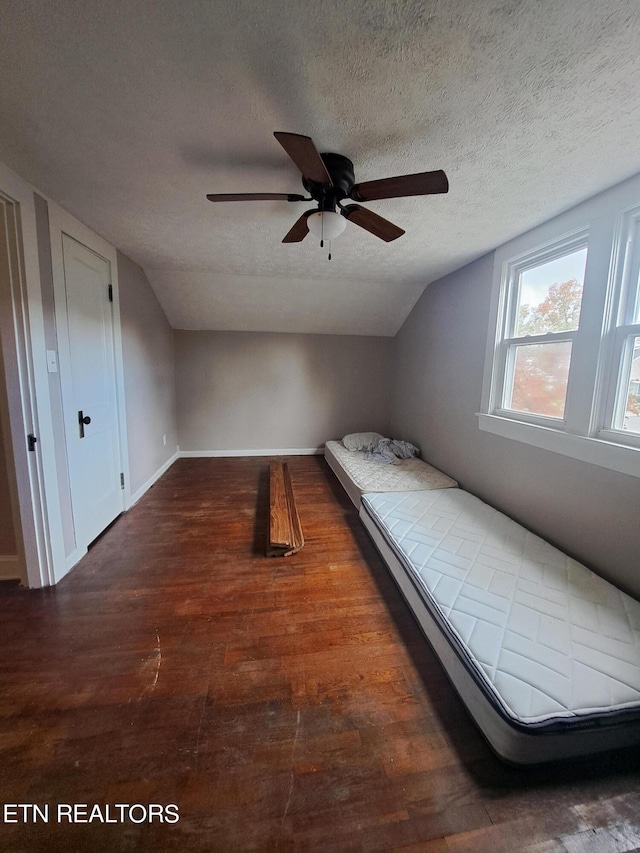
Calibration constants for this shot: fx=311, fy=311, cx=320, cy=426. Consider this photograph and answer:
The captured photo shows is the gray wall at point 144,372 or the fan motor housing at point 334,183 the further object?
the gray wall at point 144,372

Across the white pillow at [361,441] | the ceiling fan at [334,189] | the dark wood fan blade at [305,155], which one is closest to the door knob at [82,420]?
the ceiling fan at [334,189]

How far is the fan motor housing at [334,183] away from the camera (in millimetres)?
1491

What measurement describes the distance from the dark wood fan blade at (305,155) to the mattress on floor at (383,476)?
7.47ft

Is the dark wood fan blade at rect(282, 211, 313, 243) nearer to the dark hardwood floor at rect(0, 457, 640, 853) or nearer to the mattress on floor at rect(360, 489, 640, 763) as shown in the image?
the mattress on floor at rect(360, 489, 640, 763)

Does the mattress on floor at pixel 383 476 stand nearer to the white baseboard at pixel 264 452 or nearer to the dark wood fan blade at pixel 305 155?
A: the white baseboard at pixel 264 452

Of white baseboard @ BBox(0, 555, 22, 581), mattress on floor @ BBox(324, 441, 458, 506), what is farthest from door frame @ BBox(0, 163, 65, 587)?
mattress on floor @ BBox(324, 441, 458, 506)

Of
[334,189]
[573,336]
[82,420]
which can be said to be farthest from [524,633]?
[82,420]

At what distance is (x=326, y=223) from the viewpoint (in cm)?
164

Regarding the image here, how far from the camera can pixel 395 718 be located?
1.22m

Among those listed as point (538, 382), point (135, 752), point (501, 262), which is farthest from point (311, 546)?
point (501, 262)

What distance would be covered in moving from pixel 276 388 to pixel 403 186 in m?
3.50

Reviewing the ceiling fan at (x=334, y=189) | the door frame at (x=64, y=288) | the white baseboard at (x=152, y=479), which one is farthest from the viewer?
the white baseboard at (x=152, y=479)

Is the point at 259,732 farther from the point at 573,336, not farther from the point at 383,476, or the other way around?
the point at 573,336

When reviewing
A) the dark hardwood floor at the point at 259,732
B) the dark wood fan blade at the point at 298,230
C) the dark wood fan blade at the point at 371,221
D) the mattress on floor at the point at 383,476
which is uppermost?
the dark wood fan blade at the point at 298,230
